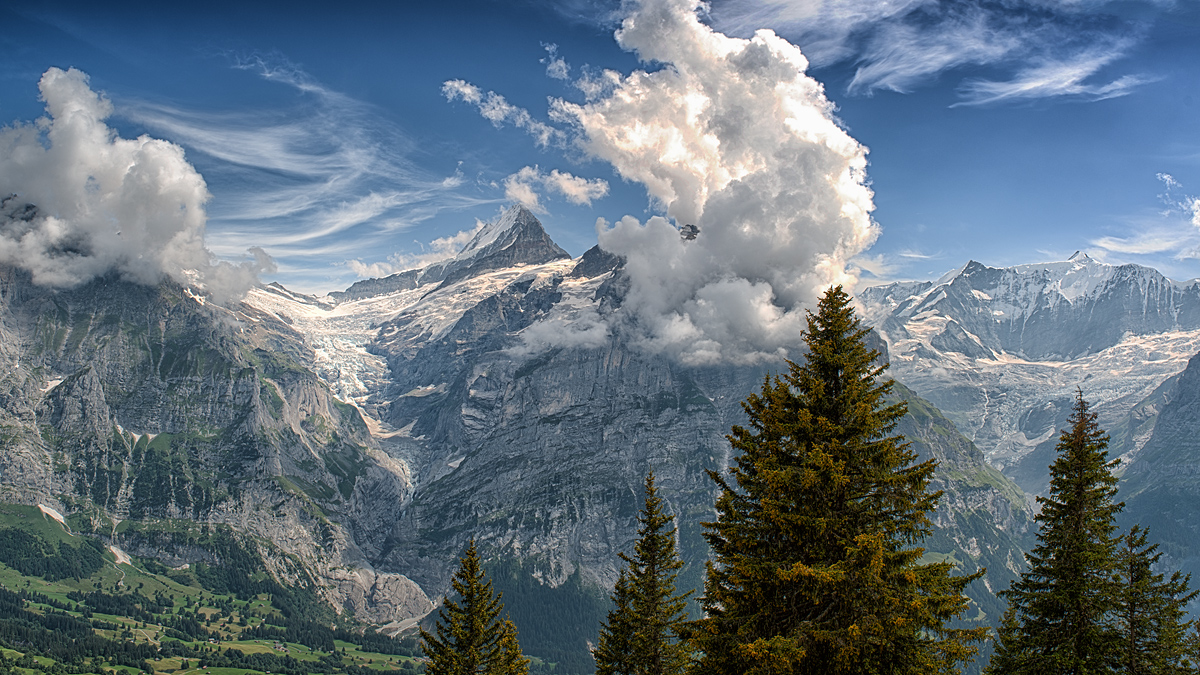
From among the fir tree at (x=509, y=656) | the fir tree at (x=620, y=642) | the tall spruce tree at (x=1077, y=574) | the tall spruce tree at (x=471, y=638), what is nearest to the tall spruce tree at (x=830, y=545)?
the tall spruce tree at (x=1077, y=574)

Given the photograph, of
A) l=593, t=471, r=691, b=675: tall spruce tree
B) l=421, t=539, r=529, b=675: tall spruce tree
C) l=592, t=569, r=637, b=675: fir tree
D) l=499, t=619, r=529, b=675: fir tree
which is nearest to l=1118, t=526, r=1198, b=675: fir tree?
l=593, t=471, r=691, b=675: tall spruce tree

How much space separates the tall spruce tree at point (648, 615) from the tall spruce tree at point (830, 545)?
51.9 ft

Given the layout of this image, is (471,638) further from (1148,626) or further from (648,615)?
(1148,626)

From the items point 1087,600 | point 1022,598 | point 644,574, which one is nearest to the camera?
point 1087,600

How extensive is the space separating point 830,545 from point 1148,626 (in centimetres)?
2014

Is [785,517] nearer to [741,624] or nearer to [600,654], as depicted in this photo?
[741,624]

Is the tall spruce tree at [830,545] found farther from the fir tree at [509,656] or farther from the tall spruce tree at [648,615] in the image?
the fir tree at [509,656]

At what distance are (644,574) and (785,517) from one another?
21.3 meters

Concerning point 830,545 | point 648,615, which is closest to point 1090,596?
point 830,545

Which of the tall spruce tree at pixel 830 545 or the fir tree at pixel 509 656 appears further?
the fir tree at pixel 509 656

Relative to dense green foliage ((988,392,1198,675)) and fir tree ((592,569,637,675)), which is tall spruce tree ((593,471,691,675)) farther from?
dense green foliage ((988,392,1198,675))

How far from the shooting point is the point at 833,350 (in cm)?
2050

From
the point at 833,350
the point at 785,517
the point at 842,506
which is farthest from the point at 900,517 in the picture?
the point at 833,350

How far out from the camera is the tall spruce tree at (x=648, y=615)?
3609 cm
